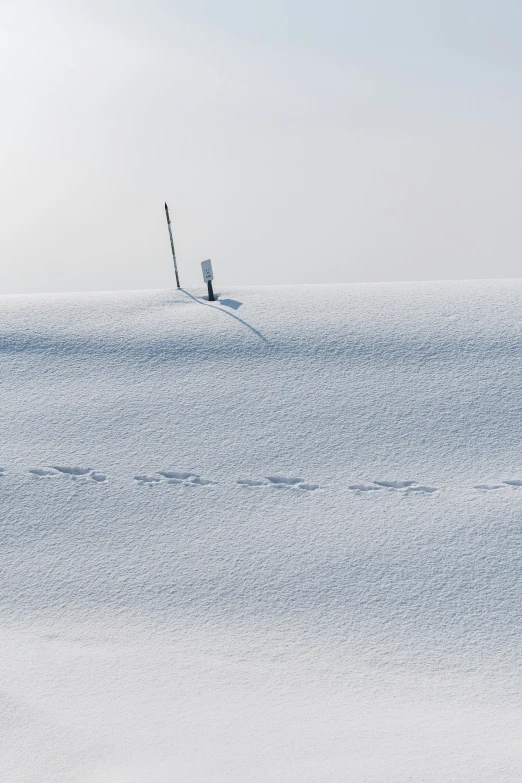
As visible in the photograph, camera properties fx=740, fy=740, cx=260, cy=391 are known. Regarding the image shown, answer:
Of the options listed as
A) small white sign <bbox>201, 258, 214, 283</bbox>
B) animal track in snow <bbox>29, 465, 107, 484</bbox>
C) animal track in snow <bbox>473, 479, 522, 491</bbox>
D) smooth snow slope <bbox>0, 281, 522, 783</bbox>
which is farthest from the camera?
small white sign <bbox>201, 258, 214, 283</bbox>

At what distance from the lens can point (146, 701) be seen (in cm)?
480

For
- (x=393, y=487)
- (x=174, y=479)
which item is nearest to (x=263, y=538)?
(x=174, y=479)

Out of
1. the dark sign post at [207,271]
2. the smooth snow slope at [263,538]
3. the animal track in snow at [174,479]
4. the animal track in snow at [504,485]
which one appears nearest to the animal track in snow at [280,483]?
the smooth snow slope at [263,538]

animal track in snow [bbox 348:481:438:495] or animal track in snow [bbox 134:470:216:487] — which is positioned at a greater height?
animal track in snow [bbox 134:470:216:487]

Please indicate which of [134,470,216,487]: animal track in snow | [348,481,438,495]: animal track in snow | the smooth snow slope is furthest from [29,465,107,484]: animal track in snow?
[348,481,438,495]: animal track in snow

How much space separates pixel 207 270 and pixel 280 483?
4.02 m

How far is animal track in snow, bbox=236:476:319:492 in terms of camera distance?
23.1 feet

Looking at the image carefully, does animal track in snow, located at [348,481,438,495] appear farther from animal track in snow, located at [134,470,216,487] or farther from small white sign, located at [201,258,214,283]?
small white sign, located at [201,258,214,283]

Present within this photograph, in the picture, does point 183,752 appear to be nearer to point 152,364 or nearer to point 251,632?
point 251,632

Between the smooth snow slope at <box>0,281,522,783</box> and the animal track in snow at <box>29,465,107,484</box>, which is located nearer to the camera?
the smooth snow slope at <box>0,281,522,783</box>

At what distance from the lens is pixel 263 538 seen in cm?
645

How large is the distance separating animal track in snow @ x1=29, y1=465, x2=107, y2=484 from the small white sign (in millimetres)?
3715

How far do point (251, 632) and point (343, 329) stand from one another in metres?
4.69

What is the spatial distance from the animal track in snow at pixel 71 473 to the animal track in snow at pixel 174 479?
386 millimetres
